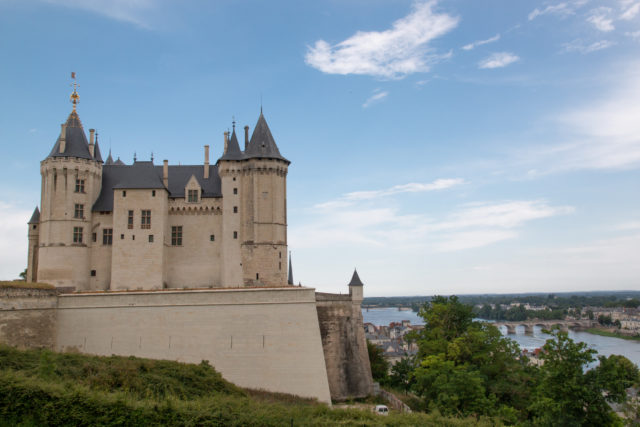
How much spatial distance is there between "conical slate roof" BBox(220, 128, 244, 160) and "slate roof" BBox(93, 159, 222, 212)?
7.86 feet

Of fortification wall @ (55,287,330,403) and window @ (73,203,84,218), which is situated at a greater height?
window @ (73,203,84,218)

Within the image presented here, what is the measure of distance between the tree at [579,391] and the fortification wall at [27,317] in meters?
27.4

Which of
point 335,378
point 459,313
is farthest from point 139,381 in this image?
point 459,313

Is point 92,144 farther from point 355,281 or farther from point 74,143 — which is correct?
point 355,281

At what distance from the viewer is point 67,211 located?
34.9 meters

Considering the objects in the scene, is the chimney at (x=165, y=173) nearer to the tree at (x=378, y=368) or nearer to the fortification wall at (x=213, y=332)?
the fortification wall at (x=213, y=332)

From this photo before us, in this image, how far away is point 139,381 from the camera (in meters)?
19.3

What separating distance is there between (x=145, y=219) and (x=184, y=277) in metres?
Answer: 5.28

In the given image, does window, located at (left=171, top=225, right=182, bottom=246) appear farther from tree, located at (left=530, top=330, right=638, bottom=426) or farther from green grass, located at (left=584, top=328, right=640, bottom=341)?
green grass, located at (left=584, top=328, right=640, bottom=341)

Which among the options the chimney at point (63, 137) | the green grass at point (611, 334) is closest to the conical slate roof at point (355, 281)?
the chimney at point (63, 137)

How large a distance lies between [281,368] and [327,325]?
19.9 feet

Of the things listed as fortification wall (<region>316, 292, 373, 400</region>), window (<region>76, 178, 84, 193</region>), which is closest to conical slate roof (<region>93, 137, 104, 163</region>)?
window (<region>76, 178, 84, 193</region>)

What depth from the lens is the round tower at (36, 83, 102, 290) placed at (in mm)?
34275

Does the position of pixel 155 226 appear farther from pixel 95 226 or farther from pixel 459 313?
pixel 459 313
